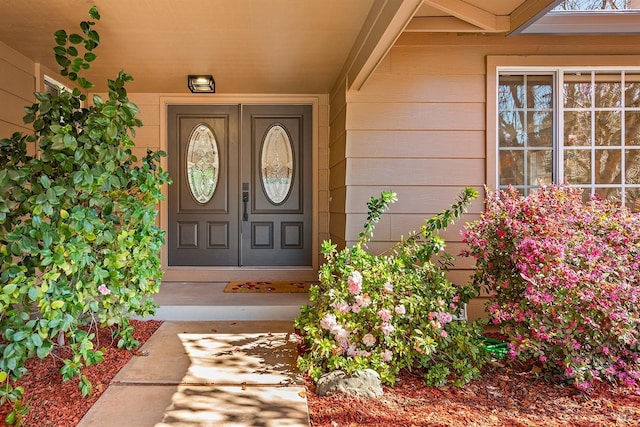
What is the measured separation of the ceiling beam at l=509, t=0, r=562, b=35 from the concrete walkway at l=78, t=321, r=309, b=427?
2975mm

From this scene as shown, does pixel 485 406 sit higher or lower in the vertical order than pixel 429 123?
lower

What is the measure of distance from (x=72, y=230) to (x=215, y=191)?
270 centimetres

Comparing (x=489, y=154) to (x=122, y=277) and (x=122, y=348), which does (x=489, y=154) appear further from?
(x=122, y=348)

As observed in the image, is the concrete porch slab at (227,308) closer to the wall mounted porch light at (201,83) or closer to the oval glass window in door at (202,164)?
the oval glass window in door at (202,164)

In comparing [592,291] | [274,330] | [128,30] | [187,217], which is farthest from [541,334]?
[187,217]

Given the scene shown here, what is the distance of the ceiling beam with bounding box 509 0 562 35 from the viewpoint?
2.87 metres

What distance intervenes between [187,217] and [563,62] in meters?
4.15

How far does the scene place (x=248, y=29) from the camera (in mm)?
3141

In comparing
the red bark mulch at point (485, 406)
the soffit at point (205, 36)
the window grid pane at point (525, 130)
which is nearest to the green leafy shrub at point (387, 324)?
the red bark mulch at point (485, 406)

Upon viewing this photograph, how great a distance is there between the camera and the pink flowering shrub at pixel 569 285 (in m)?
2.39

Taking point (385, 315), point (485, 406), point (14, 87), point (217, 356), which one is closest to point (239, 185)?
point (14, 87)

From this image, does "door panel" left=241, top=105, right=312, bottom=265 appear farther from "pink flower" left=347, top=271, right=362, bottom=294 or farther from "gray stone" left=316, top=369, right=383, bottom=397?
"gray stone" left=316, top=369, right=383, bottom=397

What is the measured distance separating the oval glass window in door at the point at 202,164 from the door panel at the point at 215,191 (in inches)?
1.5

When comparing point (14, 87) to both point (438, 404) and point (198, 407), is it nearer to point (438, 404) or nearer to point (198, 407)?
point (198, 407)
